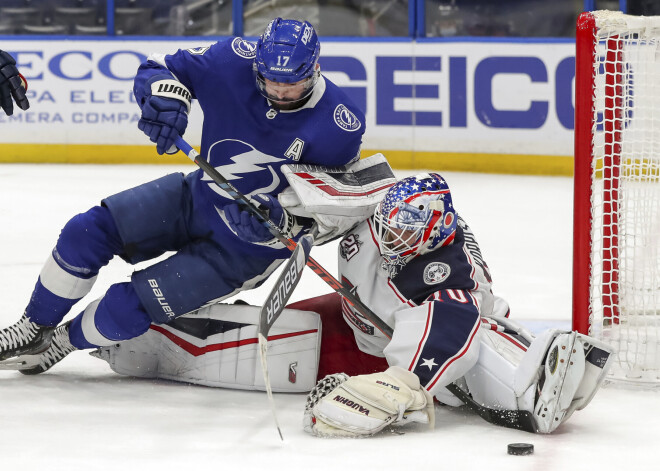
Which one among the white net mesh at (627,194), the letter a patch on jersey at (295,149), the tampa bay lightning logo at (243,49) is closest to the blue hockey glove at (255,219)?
the letter a patch on jersey at (295,149)

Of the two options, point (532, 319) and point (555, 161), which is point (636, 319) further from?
point (555, 161)

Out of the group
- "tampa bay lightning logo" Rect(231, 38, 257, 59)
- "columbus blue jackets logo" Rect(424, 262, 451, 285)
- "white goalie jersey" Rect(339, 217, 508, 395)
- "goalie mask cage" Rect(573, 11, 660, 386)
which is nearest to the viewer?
"white goalie jersey" Rect(339, 217, 508, 395)

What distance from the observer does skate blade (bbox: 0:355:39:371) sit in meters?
3.26

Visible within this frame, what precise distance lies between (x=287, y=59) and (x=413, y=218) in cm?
51

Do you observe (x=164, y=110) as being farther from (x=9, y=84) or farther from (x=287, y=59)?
(x=9, y=84)

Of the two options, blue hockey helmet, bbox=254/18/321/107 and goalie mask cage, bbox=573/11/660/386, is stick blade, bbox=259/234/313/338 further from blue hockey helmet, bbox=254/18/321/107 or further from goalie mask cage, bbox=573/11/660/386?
goalie mask cage, bbox=573/11/660/386

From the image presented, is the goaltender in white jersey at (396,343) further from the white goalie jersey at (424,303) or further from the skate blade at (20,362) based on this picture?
the skate blade at (20,362)

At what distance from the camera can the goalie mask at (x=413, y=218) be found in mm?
2832

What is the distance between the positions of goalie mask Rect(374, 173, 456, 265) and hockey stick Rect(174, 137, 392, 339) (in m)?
0.15

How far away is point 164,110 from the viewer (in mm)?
3113

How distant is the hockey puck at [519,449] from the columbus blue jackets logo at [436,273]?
455 mm

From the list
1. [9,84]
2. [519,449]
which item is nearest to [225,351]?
[519,449]

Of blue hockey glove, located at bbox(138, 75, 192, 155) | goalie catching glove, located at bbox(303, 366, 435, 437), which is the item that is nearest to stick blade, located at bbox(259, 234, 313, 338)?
goalie catching glove, located at bbox(303, 366, 435, 437)

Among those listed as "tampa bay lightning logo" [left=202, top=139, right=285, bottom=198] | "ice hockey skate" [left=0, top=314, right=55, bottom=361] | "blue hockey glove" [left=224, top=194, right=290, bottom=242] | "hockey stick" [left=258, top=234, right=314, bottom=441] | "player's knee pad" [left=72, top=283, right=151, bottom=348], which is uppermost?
"tampa bay lightning logo" [left=202, top=139, right=285, bottom=198]
